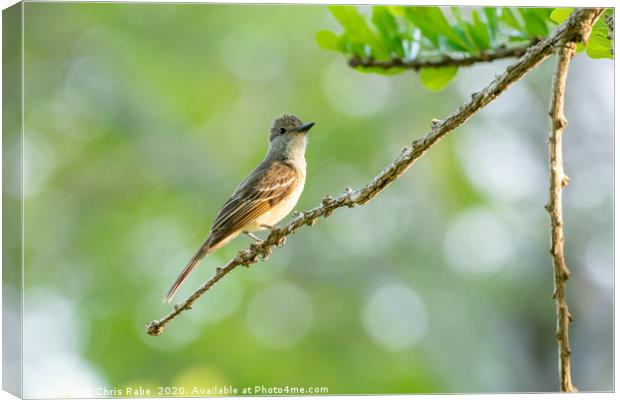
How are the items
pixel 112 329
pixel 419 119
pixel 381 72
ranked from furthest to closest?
pixel 419 119 < pixel 112 329 < pixel 381 72

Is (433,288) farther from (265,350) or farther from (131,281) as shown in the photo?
(131,281)

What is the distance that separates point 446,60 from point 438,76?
0.20 feet

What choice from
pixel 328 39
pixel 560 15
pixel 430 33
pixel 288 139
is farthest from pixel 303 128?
pixel 560 15

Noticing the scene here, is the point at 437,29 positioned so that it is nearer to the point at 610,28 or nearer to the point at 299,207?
the point at 610,28

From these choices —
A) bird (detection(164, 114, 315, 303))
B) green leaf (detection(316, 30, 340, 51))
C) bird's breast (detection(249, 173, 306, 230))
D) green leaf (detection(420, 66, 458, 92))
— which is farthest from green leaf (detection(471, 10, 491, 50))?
bird's breast (detection(249, 173, 306, 230))

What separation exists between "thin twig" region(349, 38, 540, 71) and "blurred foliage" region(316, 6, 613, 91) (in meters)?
0.01

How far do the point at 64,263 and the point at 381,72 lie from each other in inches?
131

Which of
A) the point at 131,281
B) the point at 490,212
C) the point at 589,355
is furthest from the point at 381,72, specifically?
the point at 490,212

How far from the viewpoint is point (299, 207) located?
6023 millimetres

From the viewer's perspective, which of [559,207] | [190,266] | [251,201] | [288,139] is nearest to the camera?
[559,207]

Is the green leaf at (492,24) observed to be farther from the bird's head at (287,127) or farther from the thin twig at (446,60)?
the bird's head at (287,127)

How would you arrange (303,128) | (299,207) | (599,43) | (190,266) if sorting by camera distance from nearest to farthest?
(599,43) → (190,266) → (303,128) → (299,207)

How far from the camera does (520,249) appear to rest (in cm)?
741

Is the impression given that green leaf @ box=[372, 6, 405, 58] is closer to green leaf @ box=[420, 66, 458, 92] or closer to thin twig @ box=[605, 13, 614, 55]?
green leaf @ box=[420, 66, 458, 92]
